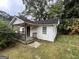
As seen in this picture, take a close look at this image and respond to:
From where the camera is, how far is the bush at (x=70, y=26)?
2253cm

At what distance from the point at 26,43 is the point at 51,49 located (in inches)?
155

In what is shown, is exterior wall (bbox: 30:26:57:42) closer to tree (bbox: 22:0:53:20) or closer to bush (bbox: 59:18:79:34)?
bush (bbox: 59:18:79:34)

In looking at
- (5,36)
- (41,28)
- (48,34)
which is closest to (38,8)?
(41,28)

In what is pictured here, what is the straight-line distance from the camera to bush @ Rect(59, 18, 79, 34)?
22.5 m

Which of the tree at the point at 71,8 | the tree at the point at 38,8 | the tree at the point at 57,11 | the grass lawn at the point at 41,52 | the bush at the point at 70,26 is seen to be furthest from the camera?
the tree at the point at 38,8

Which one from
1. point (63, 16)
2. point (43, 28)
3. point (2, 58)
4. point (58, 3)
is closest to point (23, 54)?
point (2, 58)

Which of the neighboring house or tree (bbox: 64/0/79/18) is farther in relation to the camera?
tree (bbox: 64/0/79/18)

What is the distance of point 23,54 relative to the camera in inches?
618

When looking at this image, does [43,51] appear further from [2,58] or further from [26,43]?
[2,58]

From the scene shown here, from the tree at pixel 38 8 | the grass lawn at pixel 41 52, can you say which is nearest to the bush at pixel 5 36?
the grass lawn at pixel 41 52

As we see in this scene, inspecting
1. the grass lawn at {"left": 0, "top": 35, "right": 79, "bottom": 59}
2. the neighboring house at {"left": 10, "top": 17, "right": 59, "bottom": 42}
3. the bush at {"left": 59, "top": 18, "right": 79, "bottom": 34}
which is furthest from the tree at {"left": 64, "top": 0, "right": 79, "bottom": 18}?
the grass lawn at {"left": 0, "top": 35, "right": 79, "bottom": 59}

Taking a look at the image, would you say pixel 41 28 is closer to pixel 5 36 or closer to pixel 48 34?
pixel 48 34

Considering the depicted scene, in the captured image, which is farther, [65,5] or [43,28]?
[65,5]

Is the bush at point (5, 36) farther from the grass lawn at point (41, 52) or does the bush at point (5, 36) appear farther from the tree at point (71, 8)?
the tree at point (71, 8)
